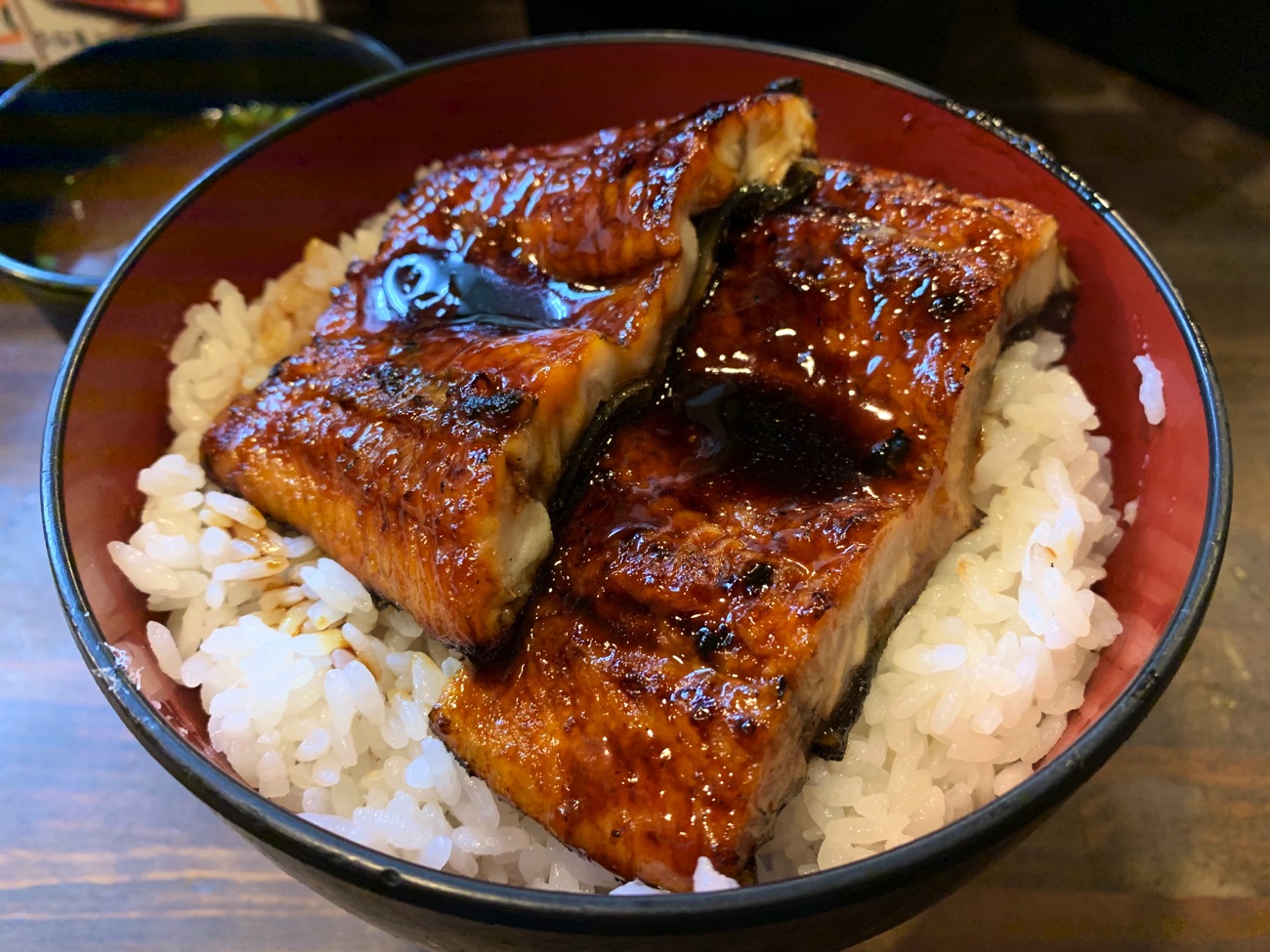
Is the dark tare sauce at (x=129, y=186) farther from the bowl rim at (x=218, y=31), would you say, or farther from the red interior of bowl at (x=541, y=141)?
the red interior of bowl at (x=541, y=141)

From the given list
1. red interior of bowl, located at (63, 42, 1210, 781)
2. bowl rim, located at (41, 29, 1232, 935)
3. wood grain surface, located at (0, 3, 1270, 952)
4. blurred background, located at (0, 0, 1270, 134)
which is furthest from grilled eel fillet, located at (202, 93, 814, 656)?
blurred background, located at (0, 0, 1270, 134)

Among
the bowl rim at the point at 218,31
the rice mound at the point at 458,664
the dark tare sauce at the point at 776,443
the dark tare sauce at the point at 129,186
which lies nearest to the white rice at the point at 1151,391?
the rice mound at the point at 458,664

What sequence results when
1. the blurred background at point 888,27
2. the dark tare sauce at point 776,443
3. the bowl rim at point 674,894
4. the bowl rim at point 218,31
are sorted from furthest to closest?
1. the bowl rim at point 218,31
2. the blurred background at point 888,27
3. the dark tare sauce at point 776,443
4. the bowl rim at point 674,894

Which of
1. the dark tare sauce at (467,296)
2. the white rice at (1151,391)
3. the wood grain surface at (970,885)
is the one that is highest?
the dark tare sauce at (467,296)

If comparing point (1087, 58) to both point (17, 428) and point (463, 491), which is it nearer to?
point (463, 491)

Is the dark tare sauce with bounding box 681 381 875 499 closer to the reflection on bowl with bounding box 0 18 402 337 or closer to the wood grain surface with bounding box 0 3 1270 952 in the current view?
the wood grain surface with bounding box 0 3 1270 952

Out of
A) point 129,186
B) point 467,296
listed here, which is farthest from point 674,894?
point 129,186

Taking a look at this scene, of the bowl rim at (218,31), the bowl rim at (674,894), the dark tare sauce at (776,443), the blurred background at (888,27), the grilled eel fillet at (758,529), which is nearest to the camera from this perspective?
the bowl rim at (674,894)
